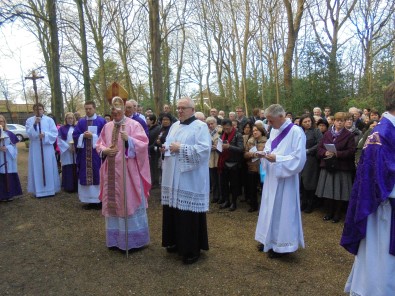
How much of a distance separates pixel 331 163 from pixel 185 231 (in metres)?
3.03

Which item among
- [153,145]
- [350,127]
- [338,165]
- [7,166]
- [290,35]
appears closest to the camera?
[338,165]

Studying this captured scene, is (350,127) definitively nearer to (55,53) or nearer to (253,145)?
(253,145)

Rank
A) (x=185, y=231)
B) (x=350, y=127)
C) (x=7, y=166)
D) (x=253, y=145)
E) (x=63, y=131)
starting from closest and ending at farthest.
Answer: (x=185, y=231), (x=350, y=127), (x=253, y=145), (x=7, y=166), (x=63, y=131)

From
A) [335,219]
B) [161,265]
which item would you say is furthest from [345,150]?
[161,265]

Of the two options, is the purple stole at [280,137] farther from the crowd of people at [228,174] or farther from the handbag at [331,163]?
the handbag at [331,163]

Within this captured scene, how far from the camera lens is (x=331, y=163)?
591 cm

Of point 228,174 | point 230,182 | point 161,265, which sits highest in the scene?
point 228,174

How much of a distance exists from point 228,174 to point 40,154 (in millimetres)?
4768

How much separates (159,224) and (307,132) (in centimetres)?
332

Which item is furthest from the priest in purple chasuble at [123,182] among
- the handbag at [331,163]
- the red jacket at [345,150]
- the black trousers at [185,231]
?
the red jacket at [345,150]

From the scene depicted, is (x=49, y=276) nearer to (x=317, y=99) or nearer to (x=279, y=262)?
(x=279, y=262)

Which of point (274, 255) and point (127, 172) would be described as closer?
point (274, 255)

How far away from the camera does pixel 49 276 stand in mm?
4262

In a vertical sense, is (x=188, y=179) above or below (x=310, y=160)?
above
